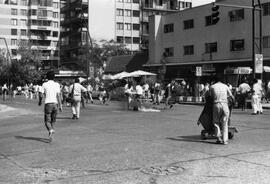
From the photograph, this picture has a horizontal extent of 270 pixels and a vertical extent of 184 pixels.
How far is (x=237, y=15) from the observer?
150 feet

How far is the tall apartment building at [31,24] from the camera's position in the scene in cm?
10619

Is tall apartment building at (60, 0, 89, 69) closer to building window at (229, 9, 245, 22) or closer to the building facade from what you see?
the building facade

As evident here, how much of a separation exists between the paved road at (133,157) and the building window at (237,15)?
33.5m

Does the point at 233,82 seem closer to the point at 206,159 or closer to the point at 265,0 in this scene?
the point at 265,0

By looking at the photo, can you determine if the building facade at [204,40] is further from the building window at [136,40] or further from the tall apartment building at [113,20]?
the building window at [136,40]

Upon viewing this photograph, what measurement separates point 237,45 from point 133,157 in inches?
1525

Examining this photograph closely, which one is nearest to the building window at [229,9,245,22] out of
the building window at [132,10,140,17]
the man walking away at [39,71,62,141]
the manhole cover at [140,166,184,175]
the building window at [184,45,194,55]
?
the building window at [184,45,194,55]

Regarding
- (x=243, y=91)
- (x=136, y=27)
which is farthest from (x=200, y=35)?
(x=136, y=27)

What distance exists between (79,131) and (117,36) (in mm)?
73222

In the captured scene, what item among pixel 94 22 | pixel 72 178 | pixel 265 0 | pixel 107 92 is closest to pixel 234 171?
pixel 72 178

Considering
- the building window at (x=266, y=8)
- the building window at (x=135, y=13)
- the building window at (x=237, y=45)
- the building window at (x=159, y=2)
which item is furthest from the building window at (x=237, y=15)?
the building window at (x=159, y=2)

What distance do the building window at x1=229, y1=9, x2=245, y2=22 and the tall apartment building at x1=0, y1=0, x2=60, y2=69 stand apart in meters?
66.1

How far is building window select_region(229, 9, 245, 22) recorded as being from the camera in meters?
44.8

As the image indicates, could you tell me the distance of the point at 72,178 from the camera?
701 centimetres
